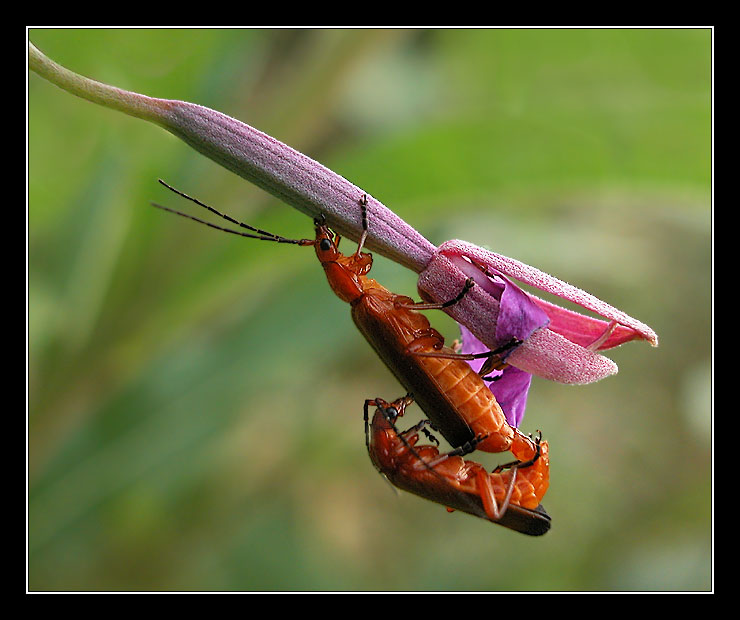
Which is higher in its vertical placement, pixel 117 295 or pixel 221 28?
pixel 221 28

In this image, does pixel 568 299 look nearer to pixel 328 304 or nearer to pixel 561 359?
pixel 561 359

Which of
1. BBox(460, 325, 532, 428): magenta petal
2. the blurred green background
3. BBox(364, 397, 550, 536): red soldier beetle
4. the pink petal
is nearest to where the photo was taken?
the pink petal

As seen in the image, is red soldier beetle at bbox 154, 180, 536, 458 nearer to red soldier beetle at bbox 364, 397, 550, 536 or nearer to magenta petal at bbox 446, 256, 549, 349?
red soldier beetle at bbox 364, 397, 550, 536

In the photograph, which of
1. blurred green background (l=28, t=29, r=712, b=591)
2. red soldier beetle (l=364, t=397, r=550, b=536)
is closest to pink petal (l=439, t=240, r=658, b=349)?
red soldier beetle (l=364, t=397, r=550, b=536)

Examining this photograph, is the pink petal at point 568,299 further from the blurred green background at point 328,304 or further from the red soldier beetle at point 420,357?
the blurred green background at point 328,304

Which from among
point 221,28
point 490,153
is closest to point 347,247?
point 490,153

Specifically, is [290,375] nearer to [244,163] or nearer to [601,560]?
[601,560]
